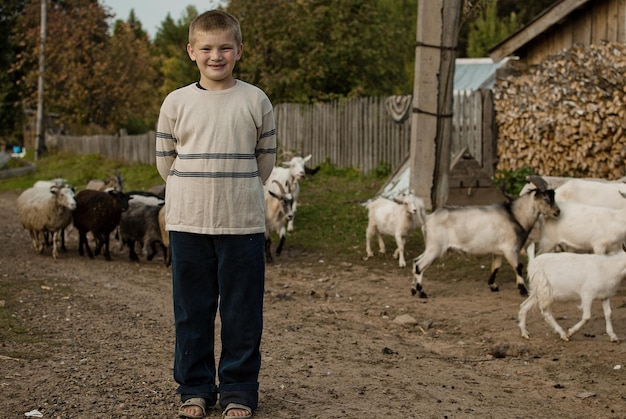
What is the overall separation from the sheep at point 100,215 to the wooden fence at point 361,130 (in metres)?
6.67

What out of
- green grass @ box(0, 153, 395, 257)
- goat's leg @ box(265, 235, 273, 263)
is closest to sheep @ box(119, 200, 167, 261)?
goat's leg @ box(265, 235, 273, 263)

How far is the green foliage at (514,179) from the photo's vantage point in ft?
46.4

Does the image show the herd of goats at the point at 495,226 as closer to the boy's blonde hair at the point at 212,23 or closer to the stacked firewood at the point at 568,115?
the stacked firewood at the point at 568,115

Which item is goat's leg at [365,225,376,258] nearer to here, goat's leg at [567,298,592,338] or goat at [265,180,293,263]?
goat at [265,180,293,263]

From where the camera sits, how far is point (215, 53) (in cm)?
443

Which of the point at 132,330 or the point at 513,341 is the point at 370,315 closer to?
the point at 513,341

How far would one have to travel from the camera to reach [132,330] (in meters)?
7.33

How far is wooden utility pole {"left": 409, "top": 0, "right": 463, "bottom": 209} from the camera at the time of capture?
1175cm

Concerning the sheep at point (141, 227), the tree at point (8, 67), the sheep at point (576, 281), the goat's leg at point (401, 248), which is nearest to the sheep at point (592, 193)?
the goat's leg at point (401, 248)

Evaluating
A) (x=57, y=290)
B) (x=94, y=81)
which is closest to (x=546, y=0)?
(x=94, y=81)

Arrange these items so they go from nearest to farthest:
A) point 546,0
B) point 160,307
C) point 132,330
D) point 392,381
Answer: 1. point 392,381
2. point 132,330
3. point 160,307
4. point 546,0

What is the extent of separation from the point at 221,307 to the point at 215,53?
53.1 inches

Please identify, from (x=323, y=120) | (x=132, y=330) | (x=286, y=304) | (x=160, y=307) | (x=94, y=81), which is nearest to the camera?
(x=132, y=330)

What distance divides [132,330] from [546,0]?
34713 mm
